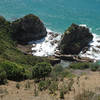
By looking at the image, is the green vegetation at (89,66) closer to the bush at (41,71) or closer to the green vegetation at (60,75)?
the green vegetation at (60,75)

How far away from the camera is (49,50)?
55125 millimetres

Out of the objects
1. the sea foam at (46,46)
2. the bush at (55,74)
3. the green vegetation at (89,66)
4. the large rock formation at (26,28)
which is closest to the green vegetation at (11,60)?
the large rock formation at (26,28)

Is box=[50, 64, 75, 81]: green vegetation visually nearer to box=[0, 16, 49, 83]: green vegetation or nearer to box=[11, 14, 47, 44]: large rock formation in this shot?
box=[0, 16, 49, 83]: green vegetation

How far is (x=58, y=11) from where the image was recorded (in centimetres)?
10088

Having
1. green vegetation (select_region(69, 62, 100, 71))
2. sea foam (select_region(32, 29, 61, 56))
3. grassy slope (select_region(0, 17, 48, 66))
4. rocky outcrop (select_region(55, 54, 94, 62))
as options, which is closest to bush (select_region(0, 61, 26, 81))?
green vegetation (select_region(69, 62, 100, 71))

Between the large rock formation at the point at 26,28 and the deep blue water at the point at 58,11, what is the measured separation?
1701cm

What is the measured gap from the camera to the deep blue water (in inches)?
3361

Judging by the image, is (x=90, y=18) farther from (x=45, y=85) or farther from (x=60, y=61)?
(x=45, y=85)

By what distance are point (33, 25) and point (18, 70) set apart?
36.9m

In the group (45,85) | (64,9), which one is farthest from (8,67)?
(64,9)

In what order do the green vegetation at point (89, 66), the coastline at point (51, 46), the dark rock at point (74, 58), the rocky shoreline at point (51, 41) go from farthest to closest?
1. the coastline at point (51, 46)
2. the rocky shoreline at point (51, 41)
3. the dark rock at point (74, 58)
4. the green vegetation at point (89, 66)

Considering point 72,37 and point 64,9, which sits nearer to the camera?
point 72,37

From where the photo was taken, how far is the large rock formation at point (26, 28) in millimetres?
59275

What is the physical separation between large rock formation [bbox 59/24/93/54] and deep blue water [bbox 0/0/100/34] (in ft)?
64.9
